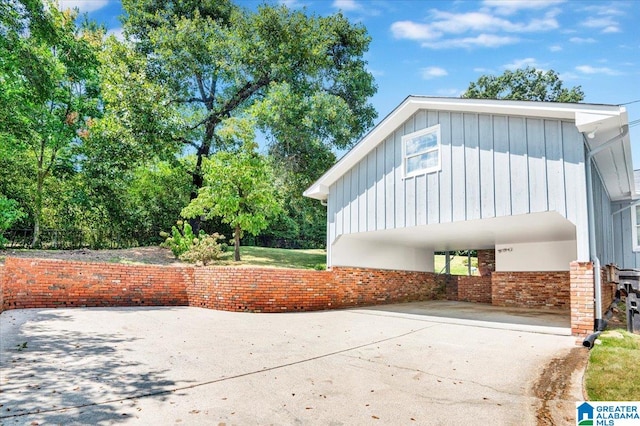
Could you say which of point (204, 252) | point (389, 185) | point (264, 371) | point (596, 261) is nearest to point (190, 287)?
point (204, 252)

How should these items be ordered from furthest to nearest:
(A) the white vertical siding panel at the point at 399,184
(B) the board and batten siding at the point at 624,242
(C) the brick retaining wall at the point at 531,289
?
1. (C) the brick retaining wall at the point at 531,289
2. (B) the board and batten siding at the point at 624,242
3. (A) the white vertical siding panel at the point at 399,184

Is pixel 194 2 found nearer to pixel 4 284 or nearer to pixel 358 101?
pixel 358 101

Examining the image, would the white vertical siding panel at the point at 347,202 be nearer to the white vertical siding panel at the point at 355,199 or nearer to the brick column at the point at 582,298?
the white vertical siding panel at the point at 355,199

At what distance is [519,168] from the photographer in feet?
24.7

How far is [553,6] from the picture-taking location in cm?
860

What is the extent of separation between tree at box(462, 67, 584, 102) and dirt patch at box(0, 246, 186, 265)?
27.2 meters

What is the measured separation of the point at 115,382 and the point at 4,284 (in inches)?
270

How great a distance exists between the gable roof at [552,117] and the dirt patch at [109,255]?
8.41 m

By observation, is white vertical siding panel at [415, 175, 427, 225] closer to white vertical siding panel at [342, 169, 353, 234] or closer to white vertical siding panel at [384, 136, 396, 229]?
white vertical siding panel at [384, 136, 396, 229]

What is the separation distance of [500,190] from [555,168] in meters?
1.05

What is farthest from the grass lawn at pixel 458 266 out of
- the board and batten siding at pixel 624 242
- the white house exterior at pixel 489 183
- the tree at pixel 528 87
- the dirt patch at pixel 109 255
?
the tree at pixel 528 87

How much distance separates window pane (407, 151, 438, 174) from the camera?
9047mm

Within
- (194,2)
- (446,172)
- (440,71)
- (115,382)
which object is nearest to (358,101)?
(440,71)

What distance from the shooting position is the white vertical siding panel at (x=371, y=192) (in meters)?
10.2
